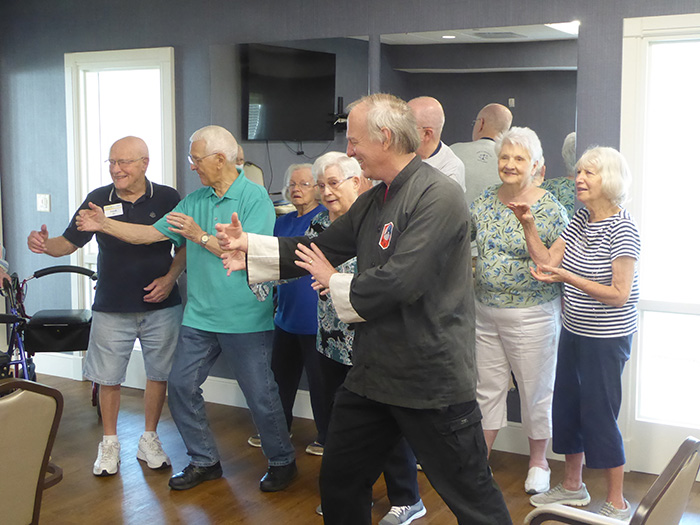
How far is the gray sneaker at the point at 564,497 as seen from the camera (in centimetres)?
340

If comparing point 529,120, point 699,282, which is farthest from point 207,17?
point 699,282

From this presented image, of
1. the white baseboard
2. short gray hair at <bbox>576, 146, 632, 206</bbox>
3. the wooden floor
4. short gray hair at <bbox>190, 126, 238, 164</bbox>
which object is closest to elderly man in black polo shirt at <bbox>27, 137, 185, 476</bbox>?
the wooden floor

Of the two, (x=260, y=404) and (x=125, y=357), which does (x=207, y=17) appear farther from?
(x=260, y=404)

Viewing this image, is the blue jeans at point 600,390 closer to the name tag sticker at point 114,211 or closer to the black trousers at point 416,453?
the black trousers at point 416,453

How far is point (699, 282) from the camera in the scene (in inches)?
144

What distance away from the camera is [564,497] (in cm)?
343

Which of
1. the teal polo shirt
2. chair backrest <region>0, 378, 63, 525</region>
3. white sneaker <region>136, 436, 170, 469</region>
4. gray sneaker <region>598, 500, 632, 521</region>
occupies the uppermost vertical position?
the teal polo shirt

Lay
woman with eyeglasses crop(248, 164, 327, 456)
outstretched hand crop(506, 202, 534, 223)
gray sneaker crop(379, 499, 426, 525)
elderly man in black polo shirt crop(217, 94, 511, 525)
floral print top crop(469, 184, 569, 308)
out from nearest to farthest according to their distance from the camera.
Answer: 1. elderly man in black polo shirt crop(217, 94, 511, 525)
2. outstretched hand crop(506, 202, 534, 223)
3. gray sneaker crop(379, 499, 426, 525)
4. floral print top crop(469, 184, 569, 308)
5. woman with eyeglasses crop(248, 164, 327, 456)

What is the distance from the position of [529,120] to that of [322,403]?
1.63 m

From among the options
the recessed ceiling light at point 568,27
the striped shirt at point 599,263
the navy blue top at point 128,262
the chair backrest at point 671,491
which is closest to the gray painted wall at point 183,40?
the recessed ceiling light at point 568,27

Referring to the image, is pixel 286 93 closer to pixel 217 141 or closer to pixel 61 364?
pixel 217 141

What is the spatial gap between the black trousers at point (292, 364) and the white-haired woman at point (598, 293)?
1.08 meters

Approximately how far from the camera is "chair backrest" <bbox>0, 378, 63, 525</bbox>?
6.31 feet

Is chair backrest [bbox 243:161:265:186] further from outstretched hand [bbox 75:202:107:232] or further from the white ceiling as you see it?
outstretched hand [bbox 75:202:107:232]
